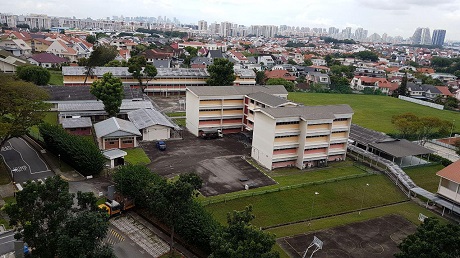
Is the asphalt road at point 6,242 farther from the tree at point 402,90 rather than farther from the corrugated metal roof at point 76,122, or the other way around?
the tree at point 402,90

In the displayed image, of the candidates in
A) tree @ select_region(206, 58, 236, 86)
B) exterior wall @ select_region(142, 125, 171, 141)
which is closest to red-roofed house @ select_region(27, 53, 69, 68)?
tree @ select_region(206, 58, 236, 86)

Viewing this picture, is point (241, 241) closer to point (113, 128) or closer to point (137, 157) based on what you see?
point (137, 157)

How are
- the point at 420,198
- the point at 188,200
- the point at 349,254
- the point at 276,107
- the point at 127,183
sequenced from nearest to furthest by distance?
the point at 188,200 → the point at 349,254 → the point at 127,183 → the point at 420,198 → the point at 276,107

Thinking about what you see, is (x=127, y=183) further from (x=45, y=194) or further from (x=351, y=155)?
(x=351, y=155)

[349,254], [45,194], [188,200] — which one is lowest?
[349,254]

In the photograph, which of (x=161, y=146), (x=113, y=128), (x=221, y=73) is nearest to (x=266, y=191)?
(x=161, y=146)

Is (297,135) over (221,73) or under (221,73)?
under

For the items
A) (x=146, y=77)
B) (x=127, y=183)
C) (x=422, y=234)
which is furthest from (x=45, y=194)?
(x=146, y=77)
